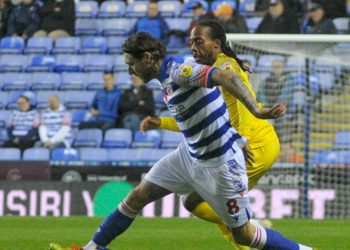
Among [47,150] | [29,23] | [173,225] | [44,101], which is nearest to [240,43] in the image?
[173,225]

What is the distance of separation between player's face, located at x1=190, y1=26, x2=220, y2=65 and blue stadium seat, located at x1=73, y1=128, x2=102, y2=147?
35.5ft

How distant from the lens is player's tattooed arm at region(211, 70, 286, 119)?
6.41 meters

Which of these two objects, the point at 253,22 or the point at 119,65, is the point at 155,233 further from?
the point at 253,22

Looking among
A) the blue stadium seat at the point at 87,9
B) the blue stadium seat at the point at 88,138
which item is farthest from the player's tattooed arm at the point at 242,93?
the blue stadium seat at the point at 87,9

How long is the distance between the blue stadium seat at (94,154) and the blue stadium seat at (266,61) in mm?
3269

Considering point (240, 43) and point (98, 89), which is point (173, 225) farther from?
point (98, 89)

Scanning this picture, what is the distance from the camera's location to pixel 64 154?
18062 mm

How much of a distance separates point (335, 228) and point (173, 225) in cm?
202

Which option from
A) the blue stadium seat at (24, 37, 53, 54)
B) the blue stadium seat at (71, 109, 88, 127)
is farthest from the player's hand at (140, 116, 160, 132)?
the blue stadium seat at (24, 37, 53, 54)

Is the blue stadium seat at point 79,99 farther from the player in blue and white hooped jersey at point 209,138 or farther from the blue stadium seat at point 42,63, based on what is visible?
the player in blue and white hooped jersey at point 209,138

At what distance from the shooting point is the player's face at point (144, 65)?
7.27 m

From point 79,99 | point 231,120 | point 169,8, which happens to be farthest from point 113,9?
A: point 231,120

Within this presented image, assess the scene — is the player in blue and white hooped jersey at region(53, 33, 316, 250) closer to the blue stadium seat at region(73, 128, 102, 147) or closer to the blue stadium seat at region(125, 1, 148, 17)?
the blue stadium seat at region(73, 128, 102, 147)

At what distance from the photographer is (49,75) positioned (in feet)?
68.3
